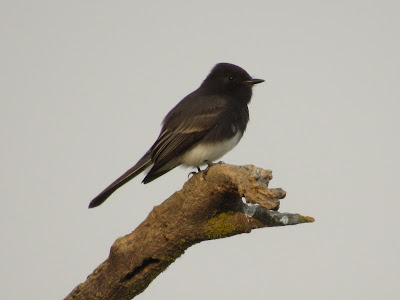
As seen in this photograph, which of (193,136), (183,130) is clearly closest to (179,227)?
(193,136)

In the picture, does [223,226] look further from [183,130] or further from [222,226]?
[183,130]

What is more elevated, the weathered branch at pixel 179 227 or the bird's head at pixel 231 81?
the bird's head at pixel 231 81

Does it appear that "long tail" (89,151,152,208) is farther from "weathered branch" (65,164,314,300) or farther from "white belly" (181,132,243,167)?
"weathered branch" (65,164,314,300)

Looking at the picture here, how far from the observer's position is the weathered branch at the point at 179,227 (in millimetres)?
5652

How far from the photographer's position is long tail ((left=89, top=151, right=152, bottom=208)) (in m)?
7.84

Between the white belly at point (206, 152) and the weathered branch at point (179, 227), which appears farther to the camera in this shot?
the white belly at point (206, 152)

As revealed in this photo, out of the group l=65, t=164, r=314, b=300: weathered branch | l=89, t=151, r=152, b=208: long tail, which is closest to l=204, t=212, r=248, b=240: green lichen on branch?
l=65, t=164, r=314, b=300: weathered branch

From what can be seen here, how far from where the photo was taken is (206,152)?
7.87 metres

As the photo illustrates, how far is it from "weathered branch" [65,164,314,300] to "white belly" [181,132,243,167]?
161 cm

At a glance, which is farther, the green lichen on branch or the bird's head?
the bird's head

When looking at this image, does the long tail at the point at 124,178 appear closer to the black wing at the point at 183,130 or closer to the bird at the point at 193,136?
the bird at the point at 193,136

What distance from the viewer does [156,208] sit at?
6449 mm

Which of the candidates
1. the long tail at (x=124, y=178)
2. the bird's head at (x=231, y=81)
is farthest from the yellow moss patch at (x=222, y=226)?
the bird's head at (x=231, y=81)

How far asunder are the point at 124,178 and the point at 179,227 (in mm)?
1954
